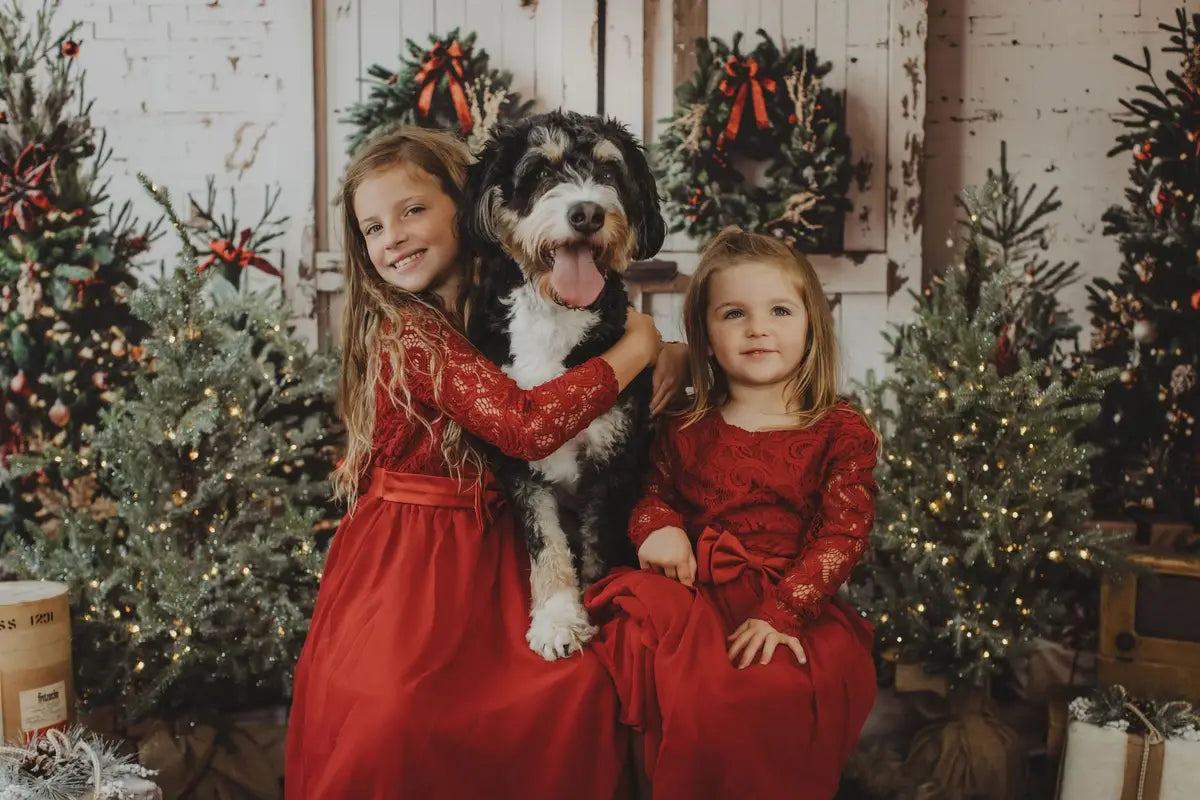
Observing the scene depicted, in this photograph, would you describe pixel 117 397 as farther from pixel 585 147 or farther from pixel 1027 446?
pixel 1027 446

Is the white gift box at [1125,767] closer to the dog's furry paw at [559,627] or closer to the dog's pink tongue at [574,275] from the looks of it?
the dog's furry paw at [559,627]

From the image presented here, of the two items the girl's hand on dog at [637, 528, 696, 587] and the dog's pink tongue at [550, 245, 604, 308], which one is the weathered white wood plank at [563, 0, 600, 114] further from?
the girl's hand on dog at [637, 528, 696, 587]

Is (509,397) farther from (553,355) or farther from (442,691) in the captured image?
(442,691)

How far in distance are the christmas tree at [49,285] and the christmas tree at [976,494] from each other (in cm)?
260

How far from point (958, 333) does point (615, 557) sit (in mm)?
1370

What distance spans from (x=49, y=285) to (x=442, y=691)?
8.16 ft

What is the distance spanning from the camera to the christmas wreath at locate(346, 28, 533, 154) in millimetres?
3125

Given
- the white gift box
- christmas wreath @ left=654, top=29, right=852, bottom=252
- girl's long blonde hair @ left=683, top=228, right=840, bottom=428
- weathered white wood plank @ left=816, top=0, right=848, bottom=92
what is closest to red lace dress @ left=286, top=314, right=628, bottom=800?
girl's long blonde hair @ left=683, top=228, right=840, bottom=428

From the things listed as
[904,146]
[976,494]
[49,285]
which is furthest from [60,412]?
[904,146]

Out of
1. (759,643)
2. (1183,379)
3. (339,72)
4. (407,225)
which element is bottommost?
(759,643)

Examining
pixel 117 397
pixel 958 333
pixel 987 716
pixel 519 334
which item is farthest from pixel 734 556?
pixel 117 397

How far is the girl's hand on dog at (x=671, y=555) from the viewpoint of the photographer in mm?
1575

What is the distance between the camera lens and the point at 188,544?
8.27 ft

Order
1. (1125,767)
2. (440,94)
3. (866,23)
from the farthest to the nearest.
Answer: (866,23)
(440,94)
(1125,767)
